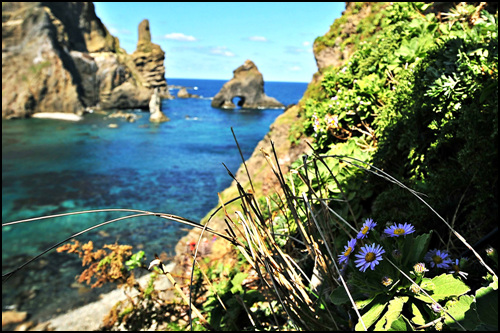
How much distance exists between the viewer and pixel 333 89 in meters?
4.70

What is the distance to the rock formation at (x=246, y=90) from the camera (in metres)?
74.8

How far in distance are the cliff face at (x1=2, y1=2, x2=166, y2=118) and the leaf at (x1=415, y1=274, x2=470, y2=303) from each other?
190 feet

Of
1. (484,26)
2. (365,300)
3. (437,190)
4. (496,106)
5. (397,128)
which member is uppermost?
(484,26)

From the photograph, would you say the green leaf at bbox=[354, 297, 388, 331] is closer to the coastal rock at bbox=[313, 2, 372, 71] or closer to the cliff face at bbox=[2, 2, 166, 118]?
the coastal rock at bbox=[313, 2, 372, 71]

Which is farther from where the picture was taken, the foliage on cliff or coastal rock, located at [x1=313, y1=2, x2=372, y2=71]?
coastal rock, located at [x1=313, y1=2, x2=372, y2=71]

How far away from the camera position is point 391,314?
1303mm

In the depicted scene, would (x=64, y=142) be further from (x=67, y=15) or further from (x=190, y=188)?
(x=67, y=15)

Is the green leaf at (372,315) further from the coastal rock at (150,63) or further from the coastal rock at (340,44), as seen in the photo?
the coastal rock at (150,63)

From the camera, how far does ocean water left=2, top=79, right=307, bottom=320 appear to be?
11195 mm

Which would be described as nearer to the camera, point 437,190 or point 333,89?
point 437,190

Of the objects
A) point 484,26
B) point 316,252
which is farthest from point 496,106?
point 316,252

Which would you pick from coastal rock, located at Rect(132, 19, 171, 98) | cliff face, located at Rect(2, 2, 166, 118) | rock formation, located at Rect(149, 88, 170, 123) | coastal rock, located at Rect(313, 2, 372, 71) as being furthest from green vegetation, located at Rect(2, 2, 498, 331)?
coastal rock, located at Rect(132, 19, 171, 98)

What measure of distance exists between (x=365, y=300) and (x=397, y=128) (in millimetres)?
1990

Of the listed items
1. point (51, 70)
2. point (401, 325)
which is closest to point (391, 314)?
point (401, 325)
